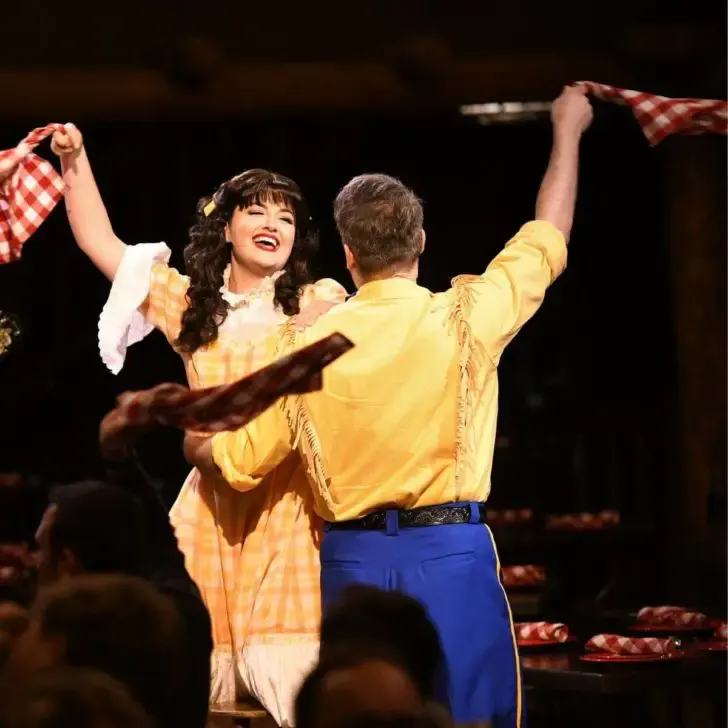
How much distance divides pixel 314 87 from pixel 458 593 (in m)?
3.57

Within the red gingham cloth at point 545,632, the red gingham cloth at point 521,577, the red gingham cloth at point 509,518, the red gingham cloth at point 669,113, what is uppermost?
the red gingham cloth at point 669,113

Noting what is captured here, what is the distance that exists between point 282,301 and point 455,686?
0.93 meters

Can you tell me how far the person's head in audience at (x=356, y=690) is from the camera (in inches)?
68.3

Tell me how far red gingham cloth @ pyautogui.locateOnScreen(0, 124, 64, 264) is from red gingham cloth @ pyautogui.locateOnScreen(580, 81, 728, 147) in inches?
49.9

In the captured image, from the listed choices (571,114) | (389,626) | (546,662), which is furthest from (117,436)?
(546,662)

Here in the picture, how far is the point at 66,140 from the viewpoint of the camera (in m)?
3.36

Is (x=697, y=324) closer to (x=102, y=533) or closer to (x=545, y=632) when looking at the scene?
(x=545, y=632)

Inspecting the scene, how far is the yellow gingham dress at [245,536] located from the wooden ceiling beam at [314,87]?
2.71 meters

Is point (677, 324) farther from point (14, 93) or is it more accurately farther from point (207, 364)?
point (207, 364)

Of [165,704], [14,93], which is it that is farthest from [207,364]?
[14,93]

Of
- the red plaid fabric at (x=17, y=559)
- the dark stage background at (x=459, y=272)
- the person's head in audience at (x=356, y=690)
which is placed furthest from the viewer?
the dark stage background at (x=459, y=272)

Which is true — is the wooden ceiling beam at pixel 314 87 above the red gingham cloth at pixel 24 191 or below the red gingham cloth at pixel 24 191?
above

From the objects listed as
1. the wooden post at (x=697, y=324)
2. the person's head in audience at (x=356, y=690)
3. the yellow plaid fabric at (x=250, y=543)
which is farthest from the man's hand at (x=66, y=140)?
the wooden post at (x=697, y=324)

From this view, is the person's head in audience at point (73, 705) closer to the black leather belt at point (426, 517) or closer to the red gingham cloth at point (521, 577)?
the black leather belt at point (426, 517)
